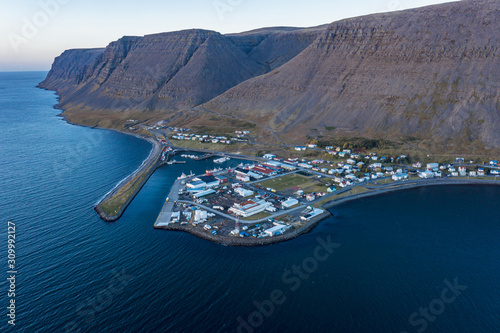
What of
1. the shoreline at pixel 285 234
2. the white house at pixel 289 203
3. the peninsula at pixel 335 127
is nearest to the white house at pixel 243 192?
the peninsula at pixel 335 127

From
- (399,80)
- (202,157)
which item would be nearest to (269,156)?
(202,157)

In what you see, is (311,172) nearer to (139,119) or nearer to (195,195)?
(195,195)

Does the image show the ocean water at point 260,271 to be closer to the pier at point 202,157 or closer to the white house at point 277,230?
the white house at point 277,230

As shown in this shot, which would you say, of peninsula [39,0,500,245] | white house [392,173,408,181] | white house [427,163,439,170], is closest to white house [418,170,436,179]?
peninsula [39,0,500,245]

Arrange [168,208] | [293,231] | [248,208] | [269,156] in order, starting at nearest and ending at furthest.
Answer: [293,231] → [248,208] → [168,208] → [269,156]

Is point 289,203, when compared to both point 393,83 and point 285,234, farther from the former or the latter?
point 393,83

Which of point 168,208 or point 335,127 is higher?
point 335,127

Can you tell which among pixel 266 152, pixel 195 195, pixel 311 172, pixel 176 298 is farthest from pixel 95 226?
pixel 266 152

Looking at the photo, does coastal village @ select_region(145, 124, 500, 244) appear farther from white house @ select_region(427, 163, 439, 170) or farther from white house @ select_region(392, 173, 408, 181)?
white house @ select_region(427, 163, 439, 170)
